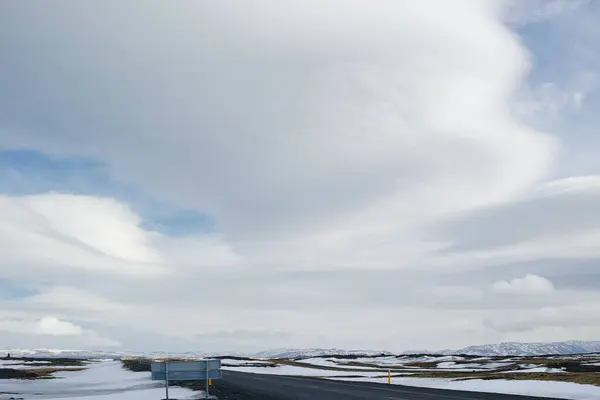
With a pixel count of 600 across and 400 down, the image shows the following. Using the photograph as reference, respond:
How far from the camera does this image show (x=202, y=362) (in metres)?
25.4

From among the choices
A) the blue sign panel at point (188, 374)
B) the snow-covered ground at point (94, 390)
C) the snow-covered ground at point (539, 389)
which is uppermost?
the blue sign panel at point (188, 374)

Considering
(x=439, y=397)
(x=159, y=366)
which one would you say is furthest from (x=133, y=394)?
(x=439, y=397)

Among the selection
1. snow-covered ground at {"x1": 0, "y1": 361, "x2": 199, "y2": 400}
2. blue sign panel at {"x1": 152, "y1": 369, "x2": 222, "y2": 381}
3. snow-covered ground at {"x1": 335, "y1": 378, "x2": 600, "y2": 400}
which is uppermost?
blue sign panel at {"x1": 152, "y1": 369, "x2": 222, "y2": 381}

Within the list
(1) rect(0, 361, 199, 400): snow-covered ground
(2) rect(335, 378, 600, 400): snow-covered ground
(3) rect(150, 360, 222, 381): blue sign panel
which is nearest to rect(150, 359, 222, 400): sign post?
(3) rect(150, 360, 222, 381): blue sign panel

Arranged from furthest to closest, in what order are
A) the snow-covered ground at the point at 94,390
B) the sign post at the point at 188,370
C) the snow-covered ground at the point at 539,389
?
the snow-covered ground at the point at 94,390 < the snow-covered ground at the point at 539,389 < the sign post at the point at 188,370

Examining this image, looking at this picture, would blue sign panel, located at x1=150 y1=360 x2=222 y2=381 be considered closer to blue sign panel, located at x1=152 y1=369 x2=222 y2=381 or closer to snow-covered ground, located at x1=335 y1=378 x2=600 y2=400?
blue sign panel, located at x1=152 y1=369 x2=222 y2=381

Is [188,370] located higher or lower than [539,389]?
higher

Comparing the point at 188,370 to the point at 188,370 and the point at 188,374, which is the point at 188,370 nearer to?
the point at 188,370

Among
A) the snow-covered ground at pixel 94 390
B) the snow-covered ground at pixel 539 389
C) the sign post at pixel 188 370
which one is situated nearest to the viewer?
the sign post at pixel 188 370

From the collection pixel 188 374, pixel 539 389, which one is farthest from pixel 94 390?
pixel 539 389

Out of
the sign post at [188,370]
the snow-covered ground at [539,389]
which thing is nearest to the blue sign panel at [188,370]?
the sign post at [188,370]

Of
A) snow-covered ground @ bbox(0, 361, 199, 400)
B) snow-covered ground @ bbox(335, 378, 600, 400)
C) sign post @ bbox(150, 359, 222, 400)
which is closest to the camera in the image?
sign post @ bbox(150, 359, 222, 400)

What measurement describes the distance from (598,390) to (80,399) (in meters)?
35.3

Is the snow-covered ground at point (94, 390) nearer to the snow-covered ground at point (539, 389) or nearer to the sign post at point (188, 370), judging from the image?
the sign post at point (188, 370)
